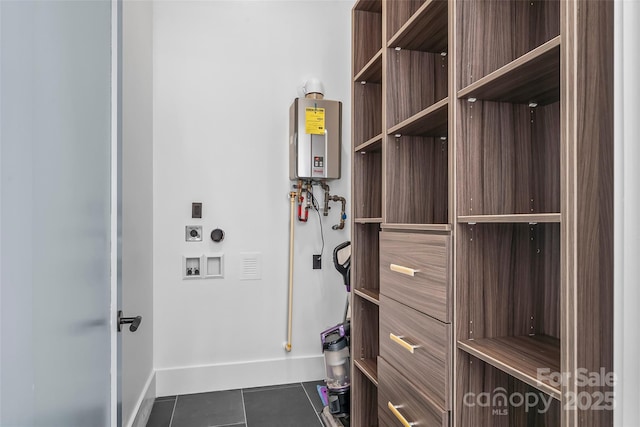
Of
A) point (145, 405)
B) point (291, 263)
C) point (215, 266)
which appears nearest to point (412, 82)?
point (291, 263)

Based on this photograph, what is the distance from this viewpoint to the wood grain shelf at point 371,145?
5.80 feet

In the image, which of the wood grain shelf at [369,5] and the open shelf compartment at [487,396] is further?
the wood grain shelf at [369,5]

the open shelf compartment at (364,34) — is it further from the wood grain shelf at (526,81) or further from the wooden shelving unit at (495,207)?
the wood grain shelf at (526,81)

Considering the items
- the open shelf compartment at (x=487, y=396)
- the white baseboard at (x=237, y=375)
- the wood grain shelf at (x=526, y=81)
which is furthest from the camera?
the white baseboard at (x=237, y=375)

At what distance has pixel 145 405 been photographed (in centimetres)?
210

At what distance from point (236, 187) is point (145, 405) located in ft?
4.59

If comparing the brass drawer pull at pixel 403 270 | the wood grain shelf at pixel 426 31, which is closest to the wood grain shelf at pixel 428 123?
the wood grain shelf at pixel 426 31

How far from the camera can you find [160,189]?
246cm

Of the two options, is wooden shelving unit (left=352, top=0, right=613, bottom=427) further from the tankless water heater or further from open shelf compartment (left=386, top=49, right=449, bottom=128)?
the tankless water heater

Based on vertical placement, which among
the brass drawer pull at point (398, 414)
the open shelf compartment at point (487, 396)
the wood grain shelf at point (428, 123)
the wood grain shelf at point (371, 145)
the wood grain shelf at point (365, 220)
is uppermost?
the wood grain shelf at point (428, 123)

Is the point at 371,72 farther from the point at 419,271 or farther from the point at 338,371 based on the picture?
the point at 338,371

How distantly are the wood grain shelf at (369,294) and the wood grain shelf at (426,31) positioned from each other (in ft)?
3.64

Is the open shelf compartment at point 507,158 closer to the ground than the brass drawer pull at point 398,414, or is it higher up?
higher up

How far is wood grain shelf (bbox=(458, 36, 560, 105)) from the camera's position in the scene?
34.6 inches
